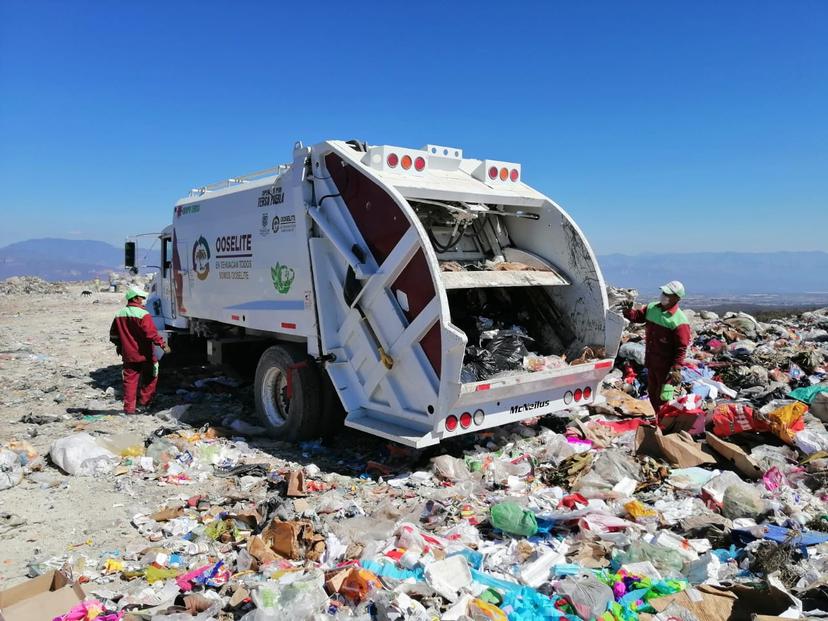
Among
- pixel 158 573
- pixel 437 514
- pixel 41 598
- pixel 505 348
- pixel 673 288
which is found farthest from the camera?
pixel 673 288

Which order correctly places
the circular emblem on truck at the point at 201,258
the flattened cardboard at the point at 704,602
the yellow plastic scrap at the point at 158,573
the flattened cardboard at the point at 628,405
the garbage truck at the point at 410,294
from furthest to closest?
the circular emblem on truck at the point at 201,258
the flattened cardboard at the point at 628,405
the garbage truck at the point at 410,294
the yellow plastic scrap at the point at 158,573
the flattened cardboard at the point at 704,602

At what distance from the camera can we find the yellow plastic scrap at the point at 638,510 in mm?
3727

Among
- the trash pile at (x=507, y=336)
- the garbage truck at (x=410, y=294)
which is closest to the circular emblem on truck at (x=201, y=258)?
the garbage truck at (x=410, y=294)

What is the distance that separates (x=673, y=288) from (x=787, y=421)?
1366 mm

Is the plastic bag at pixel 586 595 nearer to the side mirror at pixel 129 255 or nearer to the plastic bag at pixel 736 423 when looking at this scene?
the plastic bag at pixel 736 423

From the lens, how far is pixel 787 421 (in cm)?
483

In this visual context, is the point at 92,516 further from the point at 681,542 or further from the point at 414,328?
the point at 681,542

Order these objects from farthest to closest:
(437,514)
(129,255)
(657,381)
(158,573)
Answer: (129,255)
(657,381)
(437,514)
(158,573)

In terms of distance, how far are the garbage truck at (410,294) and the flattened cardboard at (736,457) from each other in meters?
1.00

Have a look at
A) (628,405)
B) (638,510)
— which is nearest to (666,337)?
(628,405)

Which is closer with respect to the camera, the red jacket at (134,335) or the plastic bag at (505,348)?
the plastic bag at (505,348)

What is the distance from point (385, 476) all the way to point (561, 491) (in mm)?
1298

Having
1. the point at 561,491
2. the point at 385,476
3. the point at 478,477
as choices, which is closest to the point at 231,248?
the point at 385,476

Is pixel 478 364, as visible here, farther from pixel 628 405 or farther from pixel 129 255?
pixel 129 255
